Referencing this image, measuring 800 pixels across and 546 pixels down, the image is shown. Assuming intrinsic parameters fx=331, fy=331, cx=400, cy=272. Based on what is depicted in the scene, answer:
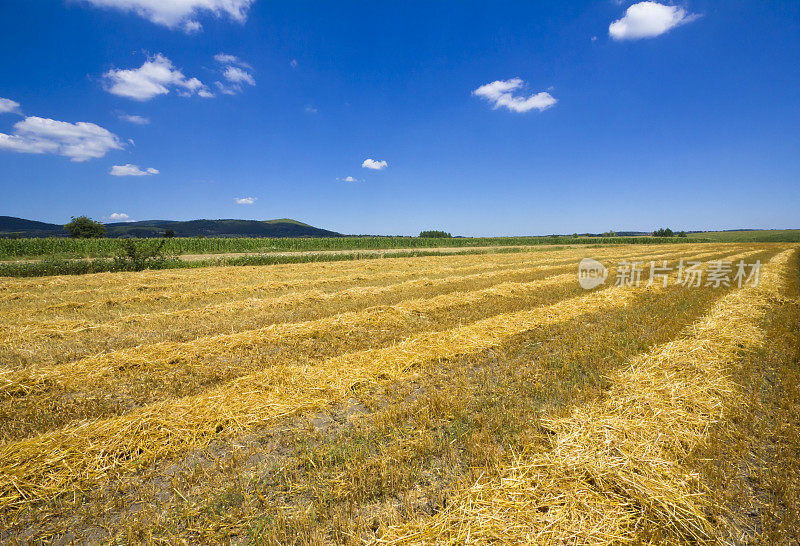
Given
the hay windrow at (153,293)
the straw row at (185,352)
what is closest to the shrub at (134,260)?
the hay windrow at (153,293)

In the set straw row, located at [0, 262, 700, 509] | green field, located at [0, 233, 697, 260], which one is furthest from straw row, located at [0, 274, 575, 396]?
green field, located at [0, 233, 697, 260]

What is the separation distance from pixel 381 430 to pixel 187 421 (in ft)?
7.90

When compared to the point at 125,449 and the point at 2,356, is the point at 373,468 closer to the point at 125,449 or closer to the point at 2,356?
the point at 125,449

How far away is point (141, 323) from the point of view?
29.0ft

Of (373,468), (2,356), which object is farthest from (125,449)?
(2,356)

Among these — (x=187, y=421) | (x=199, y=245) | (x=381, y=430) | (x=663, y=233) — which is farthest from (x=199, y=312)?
(x=663, y=233)

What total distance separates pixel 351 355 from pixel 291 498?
3428 mm

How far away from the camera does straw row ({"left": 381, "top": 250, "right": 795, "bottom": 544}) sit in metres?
2.54

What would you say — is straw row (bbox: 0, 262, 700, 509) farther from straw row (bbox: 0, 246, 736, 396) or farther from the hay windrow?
the hay windrow

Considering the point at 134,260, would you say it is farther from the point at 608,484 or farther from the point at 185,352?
the point at 608,484

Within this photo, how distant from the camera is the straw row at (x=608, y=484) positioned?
8.35 feet

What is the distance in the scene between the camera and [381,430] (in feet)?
13.0

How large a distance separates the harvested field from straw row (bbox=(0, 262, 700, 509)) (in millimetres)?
27

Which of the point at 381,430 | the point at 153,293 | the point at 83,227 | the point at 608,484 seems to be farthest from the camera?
the point at 83,227
